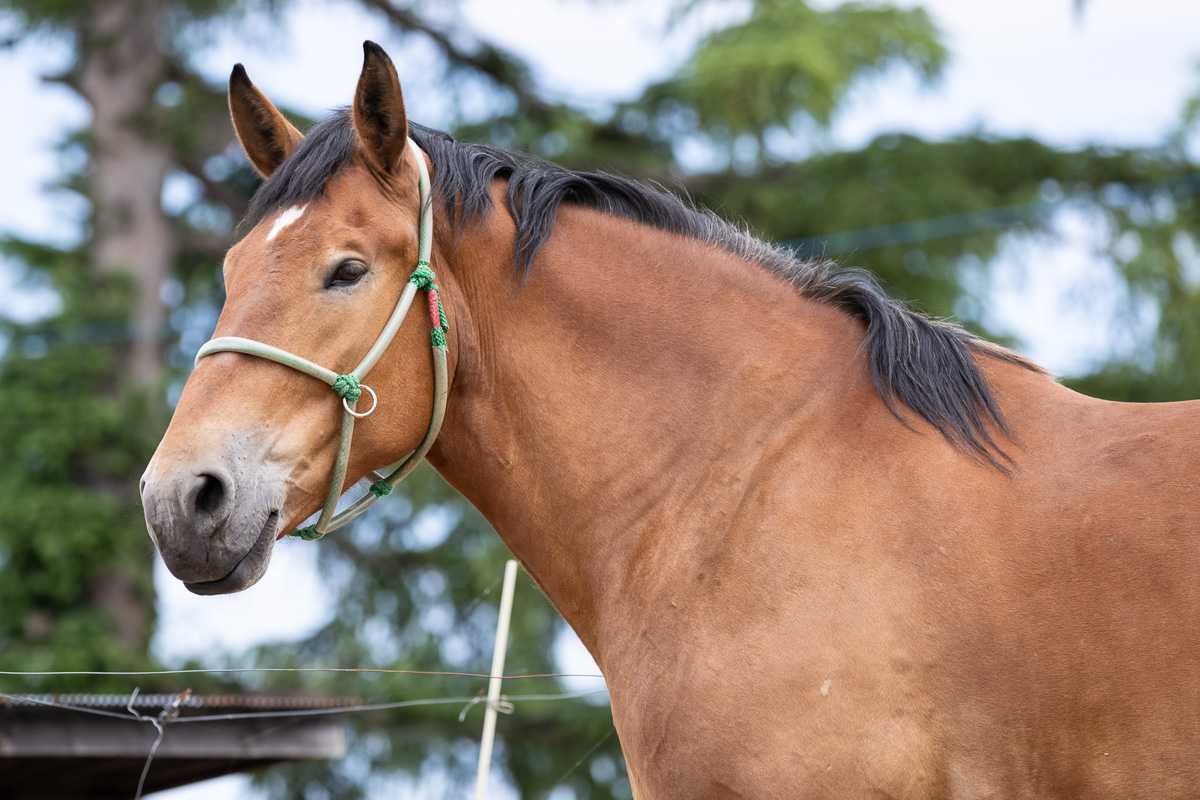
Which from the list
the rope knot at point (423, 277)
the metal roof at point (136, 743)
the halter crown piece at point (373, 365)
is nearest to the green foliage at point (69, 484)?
the metal roof at point (136, 743)

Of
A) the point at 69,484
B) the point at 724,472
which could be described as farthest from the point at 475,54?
the point at 724,472

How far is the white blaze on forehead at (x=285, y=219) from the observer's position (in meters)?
3.16

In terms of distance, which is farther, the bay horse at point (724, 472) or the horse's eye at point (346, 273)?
the horse's eye at point (346, 273)

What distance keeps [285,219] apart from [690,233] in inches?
42.8

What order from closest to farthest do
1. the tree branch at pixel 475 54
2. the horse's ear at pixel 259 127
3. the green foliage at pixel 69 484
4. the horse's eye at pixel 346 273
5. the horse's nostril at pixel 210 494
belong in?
the horse's nostril at pixel 210 494 < the horse's eye at pixel 346 273 < the horse's ear at pixel 259 127 < the green foliage at pixel 69 484 < the tree branch at pixel 475 54

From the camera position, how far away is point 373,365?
10.2 feet

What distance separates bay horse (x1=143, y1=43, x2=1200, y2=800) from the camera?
2.61 meters

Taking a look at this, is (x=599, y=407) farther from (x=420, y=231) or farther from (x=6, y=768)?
(x=6, y=768)

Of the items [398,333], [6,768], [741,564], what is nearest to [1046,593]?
[741,564]

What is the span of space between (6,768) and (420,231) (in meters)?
4.50

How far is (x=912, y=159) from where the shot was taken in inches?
476

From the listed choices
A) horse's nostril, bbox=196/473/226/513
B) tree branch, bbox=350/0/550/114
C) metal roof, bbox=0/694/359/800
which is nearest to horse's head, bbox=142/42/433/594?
horse's nostril, bbox=196/473/226/513

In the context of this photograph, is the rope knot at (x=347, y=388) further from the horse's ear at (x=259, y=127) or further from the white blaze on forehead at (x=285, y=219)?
the horse's ear at (x=259, y=127)

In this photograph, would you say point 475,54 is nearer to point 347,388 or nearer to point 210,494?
point 347,388
